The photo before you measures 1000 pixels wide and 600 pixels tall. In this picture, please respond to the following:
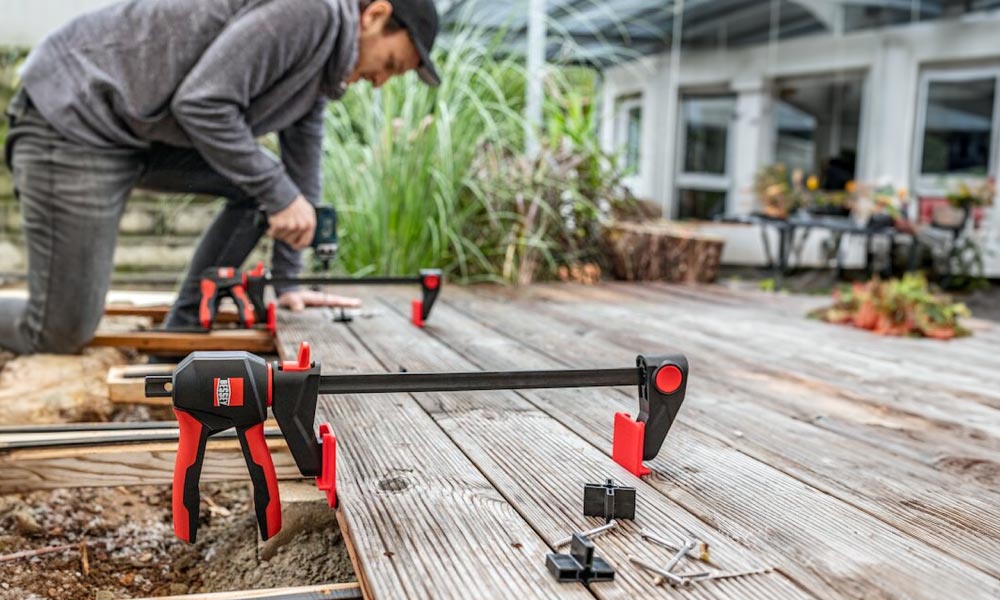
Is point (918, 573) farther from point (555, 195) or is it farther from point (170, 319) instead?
point (555, 195)

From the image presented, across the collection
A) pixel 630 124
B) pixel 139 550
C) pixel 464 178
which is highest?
pixel 630 124

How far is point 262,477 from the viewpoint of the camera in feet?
3.54

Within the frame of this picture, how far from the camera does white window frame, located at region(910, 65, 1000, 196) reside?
24.5 feet

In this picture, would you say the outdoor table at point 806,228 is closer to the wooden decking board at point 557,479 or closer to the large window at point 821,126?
the large window at point 821,126

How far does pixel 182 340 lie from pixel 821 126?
6.79m

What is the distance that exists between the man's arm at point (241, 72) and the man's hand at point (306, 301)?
2.22 feet

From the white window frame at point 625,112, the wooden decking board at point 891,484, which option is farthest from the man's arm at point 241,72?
the white window frame at point 625,112

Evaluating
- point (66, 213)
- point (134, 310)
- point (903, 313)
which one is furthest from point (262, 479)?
point (903, 313)

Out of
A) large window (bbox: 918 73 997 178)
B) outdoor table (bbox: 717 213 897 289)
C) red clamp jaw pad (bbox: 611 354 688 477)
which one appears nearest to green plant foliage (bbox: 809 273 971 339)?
red clamp jaw pad (bbox: 611 354 688 477)

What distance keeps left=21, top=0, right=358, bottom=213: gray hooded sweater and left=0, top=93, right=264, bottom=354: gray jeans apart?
0.20 ft

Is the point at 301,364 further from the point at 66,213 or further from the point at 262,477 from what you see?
the point at 66,213

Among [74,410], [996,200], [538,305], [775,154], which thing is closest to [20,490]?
[74,410]

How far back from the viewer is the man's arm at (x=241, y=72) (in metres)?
1.94

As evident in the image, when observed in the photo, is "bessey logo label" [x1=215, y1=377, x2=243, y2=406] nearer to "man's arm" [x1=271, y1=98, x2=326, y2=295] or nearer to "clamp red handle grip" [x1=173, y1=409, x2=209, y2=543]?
"clamp red handle grip" [x1=173, y1=409, x2=209, y2=543]
